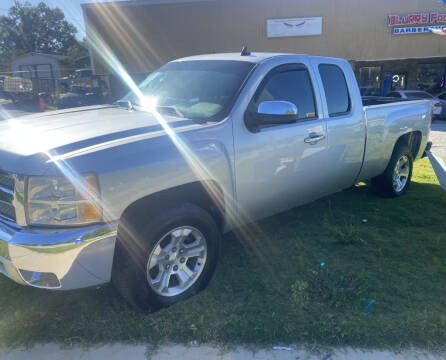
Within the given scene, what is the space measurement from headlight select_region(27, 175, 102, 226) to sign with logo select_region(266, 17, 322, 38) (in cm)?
2190

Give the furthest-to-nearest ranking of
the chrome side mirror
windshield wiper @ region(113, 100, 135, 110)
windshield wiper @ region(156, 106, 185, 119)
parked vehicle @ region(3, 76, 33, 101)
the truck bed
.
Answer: parked vehicle @ region(3, 76, 33, 101) < the truck bed < windshield wiper @ region(113, 100, 135, 110) < windshield wiper @ region(156, 106, 185, 119) < the chrome side mirror

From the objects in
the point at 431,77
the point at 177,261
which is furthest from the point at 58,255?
the point at 431,77

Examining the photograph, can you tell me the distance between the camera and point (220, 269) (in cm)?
370

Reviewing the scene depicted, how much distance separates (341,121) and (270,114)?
1276 millimetres

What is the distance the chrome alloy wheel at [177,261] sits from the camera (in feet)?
9.58

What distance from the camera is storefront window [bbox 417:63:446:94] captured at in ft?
81.7

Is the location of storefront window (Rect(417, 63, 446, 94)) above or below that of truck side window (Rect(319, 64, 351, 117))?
below

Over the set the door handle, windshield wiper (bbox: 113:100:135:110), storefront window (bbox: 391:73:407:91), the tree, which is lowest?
storefront window (bbox: 391:73:407:91)

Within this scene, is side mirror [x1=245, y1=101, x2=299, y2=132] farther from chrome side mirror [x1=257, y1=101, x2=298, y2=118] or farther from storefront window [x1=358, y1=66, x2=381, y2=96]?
storefront window [x1=358, y1=66, x2=381, y2=96]

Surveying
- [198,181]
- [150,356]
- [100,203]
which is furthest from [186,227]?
[150,356]

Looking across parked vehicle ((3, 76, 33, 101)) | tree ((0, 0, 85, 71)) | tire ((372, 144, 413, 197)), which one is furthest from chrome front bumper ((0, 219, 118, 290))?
tree ((0, 0, 85, 71))

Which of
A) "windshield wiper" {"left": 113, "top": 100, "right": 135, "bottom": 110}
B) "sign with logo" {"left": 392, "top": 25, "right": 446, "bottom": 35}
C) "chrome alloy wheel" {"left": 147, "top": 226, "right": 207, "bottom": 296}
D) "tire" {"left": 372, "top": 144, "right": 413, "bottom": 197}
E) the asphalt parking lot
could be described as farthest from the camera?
"sign with logo" {"left": 392, "top": 25, "right": 446, "bottom": 35}

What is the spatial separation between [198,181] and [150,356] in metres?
1.29

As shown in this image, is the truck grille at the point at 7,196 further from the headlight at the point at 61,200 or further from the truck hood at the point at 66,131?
the headlight at the point at 61,200
